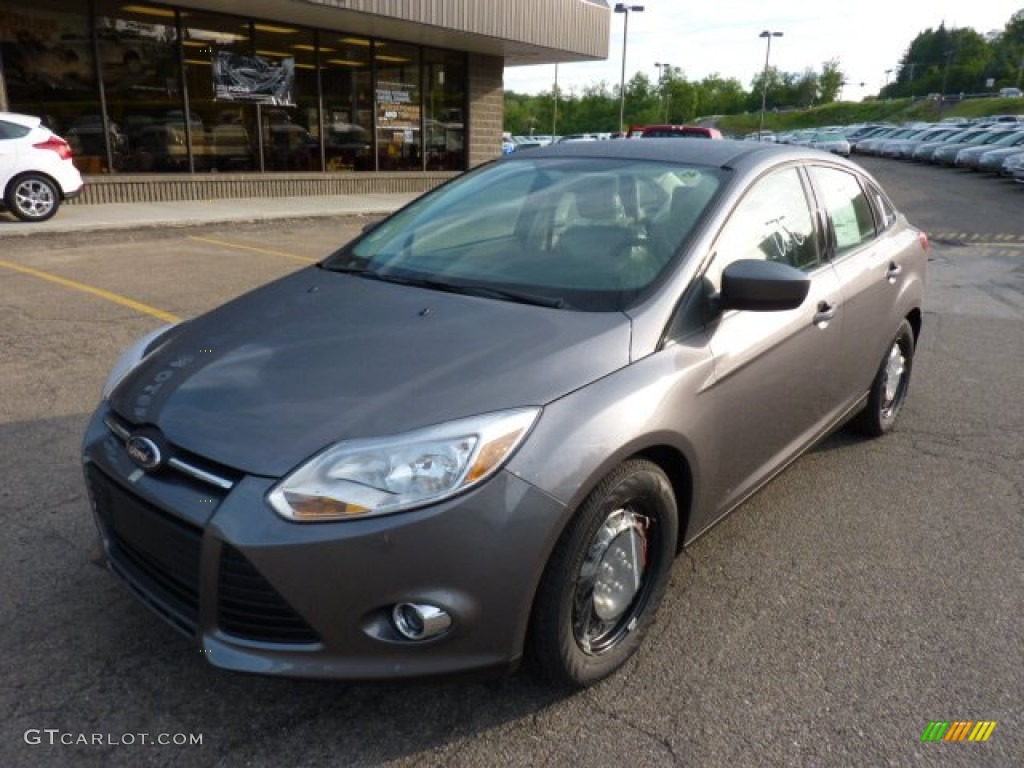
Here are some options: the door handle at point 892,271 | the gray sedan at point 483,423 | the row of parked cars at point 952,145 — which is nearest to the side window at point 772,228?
the gray sedan at point 483,423

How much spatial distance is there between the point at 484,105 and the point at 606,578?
19.3 m

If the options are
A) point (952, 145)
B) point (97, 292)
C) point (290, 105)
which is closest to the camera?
point (97, 292)

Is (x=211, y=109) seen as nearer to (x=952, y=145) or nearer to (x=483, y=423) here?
(x=483, y=423)

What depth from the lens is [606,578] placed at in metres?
2.51

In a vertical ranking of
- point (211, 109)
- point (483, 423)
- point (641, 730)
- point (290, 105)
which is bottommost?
point (641, 730)

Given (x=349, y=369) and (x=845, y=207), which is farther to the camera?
(x=845, y=207)

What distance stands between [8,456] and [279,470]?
2656 millimetres

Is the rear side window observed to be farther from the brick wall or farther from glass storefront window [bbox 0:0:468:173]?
the brick wall

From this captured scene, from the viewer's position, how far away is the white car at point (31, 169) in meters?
10.9

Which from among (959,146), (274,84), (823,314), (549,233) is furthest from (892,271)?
(959,146)

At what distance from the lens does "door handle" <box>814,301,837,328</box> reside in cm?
347

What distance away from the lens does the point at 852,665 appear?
106 inches

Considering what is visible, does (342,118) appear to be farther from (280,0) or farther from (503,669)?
(503,669)

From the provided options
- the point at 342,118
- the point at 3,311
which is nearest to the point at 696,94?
the point at 342,118
